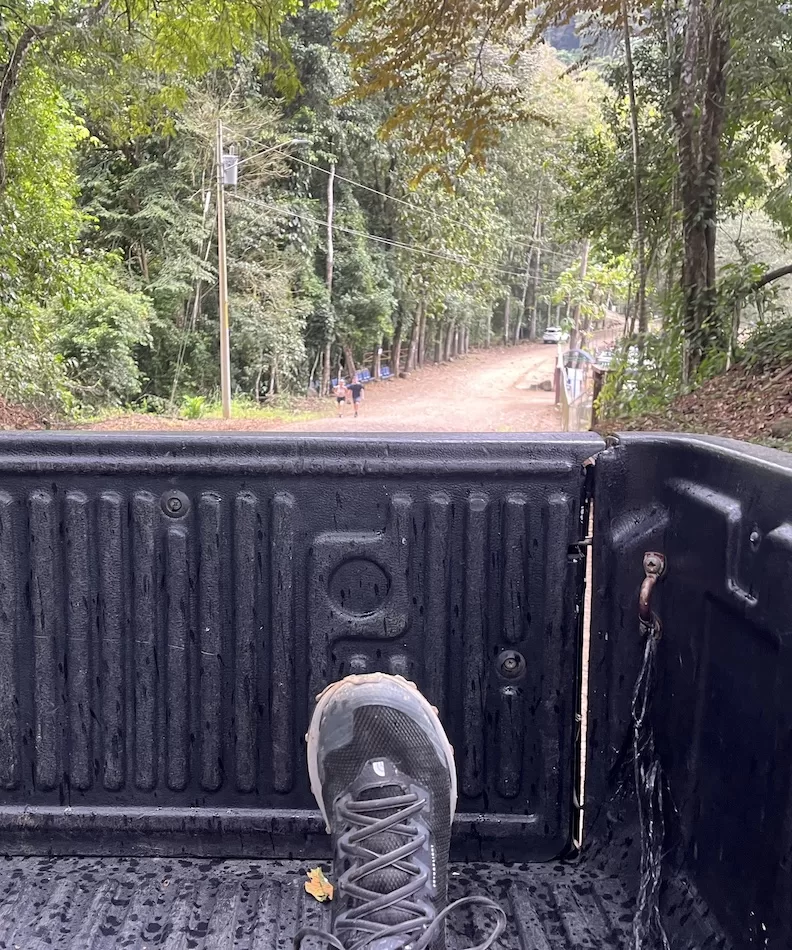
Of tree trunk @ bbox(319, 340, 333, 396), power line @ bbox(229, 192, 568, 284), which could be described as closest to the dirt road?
tree trunk @ bbox(319, 340, 333, 396)

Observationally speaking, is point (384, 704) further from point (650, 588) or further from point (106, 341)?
point (106, 341)

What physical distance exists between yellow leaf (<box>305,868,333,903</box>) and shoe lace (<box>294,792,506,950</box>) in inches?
8.0

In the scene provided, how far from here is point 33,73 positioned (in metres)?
10.9

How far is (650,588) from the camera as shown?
1.59 metres

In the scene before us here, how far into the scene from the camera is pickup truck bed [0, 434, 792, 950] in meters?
1.63

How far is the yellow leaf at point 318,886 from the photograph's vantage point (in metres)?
1.60

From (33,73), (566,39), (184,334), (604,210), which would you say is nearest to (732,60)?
(604,210)

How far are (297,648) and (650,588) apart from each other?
25.6 inches

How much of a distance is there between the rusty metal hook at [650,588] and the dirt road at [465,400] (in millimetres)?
13159

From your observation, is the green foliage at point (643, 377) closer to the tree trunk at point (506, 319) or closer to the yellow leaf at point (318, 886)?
the yellow leaf at point (318, 886)

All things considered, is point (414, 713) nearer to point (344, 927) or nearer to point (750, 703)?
point (344, 927)

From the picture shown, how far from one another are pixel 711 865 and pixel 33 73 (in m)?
12.0

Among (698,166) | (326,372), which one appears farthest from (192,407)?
(698,166)

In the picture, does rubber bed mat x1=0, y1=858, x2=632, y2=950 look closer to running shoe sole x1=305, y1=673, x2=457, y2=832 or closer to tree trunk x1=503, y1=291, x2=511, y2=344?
running shoe sole x1=305, y1=673, x2=457, y2=832
